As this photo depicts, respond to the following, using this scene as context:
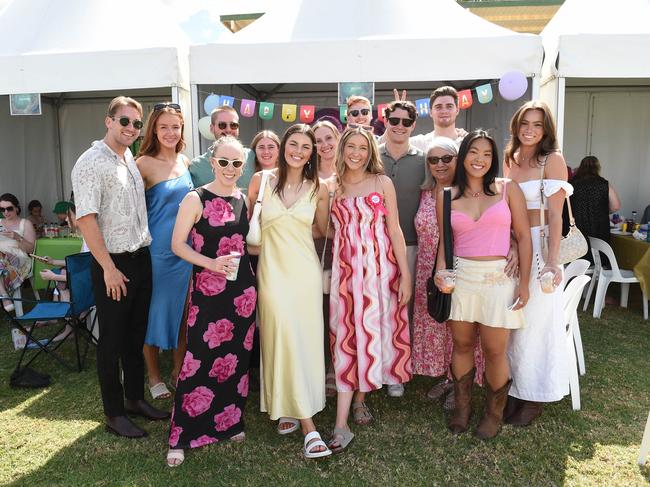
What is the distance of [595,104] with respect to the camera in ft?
24.1

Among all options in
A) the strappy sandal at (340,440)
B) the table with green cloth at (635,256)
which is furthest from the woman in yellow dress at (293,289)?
the table with green cloth at (635,256)

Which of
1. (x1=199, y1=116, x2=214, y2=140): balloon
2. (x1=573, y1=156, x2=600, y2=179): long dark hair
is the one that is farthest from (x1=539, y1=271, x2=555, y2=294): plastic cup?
(x1=573, y1=156, x2=600, y2=179): long dark hair

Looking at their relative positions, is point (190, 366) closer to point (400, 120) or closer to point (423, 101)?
point (400, 120)

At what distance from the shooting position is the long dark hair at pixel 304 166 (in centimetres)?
240

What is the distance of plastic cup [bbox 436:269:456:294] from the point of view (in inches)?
93.2

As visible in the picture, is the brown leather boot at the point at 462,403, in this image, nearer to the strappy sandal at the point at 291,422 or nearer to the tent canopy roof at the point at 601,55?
the strappy sandal at the point at 291,422

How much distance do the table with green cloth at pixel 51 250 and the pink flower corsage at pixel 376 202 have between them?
3.57m

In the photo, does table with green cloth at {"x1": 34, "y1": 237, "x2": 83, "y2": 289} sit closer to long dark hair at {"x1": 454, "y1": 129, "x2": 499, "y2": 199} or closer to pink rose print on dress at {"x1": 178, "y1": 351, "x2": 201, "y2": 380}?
pink rose print on dress at {"x1": 178, "y1": 351, "x2": 201, "y2": 380}

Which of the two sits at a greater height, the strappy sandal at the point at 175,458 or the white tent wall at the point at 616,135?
the white tent wall at the point at 616,135

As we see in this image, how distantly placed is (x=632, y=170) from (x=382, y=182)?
658cm

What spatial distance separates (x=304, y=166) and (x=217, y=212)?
0.50 meters

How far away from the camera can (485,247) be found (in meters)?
2.37

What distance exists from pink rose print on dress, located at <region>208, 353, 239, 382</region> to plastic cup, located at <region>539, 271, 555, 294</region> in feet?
5.05

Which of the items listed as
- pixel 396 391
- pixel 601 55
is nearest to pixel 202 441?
pixel 396 391
